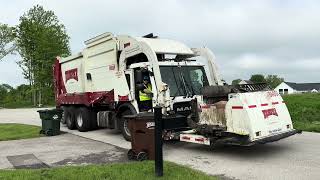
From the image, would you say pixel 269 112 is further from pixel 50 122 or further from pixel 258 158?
pixel 50 122

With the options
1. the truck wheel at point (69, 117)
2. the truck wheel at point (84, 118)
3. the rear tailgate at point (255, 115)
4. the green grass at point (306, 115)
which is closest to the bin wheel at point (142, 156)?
the rear tailgate at point (255, 115)

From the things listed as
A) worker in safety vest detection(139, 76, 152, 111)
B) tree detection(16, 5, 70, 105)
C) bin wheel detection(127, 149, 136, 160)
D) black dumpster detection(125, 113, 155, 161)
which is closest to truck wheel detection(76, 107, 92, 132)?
worker in safety vest detection(139, 76, 152, 111)

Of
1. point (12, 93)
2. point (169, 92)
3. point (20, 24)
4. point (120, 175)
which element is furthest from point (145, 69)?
point (12, 93)

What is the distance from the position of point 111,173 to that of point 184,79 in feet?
17.9

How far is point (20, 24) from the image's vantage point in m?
55.8

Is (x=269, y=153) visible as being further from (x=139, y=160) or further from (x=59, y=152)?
(x=59, y=152)

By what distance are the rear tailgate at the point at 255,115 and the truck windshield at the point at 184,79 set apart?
279 centimetres

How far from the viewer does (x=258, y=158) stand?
10445 mm

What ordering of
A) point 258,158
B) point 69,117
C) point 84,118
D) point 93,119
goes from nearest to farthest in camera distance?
point 258,158 → point 84,118 → point 93,119 → point 69,117

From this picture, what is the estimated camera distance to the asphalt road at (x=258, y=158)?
8.84 metres

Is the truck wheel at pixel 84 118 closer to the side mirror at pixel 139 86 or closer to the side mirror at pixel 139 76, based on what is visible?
the side mirror at pixel 139 86

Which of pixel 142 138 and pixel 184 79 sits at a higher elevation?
pixel 184 79

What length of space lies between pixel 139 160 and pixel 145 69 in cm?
357

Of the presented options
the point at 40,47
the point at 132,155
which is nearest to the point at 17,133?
the point at 132,155
